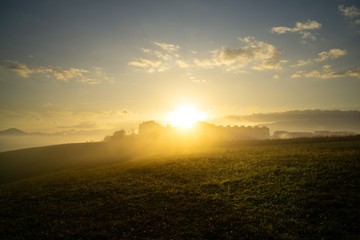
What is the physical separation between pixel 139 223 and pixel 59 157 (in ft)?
320

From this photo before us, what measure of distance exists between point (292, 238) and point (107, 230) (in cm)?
1331

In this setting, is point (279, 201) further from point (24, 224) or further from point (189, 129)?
point (189, 129)

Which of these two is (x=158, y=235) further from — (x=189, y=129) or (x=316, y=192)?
(x=189, y=129)

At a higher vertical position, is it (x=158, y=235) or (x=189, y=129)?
(x=189, y=129)

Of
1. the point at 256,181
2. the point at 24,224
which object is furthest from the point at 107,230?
the point at 256,181

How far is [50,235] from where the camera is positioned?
2055 cm

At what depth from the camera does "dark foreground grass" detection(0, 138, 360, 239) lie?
19.2 metres

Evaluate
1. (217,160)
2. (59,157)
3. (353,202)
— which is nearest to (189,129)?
(59,157)

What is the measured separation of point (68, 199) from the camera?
31.4 m

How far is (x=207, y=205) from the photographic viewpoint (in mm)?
24984

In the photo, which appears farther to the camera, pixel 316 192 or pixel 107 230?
pixel 316 192

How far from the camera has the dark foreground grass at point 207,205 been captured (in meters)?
19.2

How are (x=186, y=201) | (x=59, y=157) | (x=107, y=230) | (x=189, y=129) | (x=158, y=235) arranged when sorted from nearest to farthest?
(x=158, y=235) → (x=107, y=230) → (x=186, y=201) → (x=59, y=157) → (x=189, y=129)

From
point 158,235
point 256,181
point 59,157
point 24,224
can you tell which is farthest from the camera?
point 59,157
